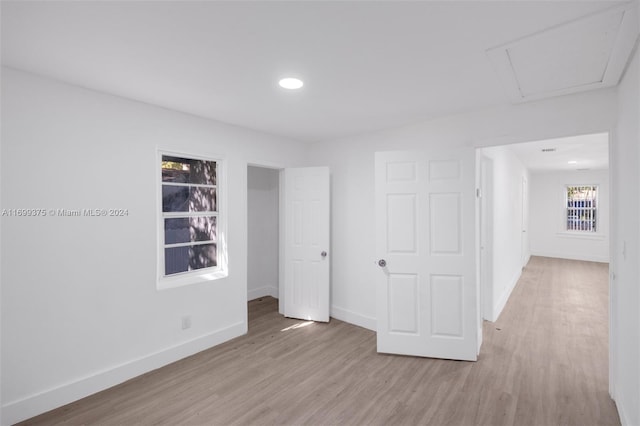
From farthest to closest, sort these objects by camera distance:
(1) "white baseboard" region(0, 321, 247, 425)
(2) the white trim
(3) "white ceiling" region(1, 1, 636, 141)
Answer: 1. (1) "white baseboard" region(0, 321, 247, 425)
2. (2) the white trim
3. (3) "white ceiling" region(1, 1, 636, 141)

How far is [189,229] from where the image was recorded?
130 inches

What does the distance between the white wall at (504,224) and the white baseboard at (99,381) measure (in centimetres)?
356

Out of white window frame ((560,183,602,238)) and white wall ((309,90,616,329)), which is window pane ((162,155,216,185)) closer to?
white wall ((309,90,616,329))

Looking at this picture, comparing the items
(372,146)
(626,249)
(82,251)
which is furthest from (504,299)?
(82,251)

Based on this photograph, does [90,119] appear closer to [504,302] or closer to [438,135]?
[438,135]

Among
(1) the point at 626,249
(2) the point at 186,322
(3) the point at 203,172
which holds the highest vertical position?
(3) the point at 203,172

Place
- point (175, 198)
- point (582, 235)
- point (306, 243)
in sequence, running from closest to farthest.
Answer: point (175, 198) < point (306, 243) < point (582, 235)

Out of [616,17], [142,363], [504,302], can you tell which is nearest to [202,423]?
[142,363]

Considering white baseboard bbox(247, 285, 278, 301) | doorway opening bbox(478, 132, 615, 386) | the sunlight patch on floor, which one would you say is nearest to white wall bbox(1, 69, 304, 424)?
the sunlight patch on floor

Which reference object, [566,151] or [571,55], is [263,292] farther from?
[566,151]

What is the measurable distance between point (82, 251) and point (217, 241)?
1293 mm

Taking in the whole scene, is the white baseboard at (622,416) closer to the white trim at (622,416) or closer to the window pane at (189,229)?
the white trim at (622,416)

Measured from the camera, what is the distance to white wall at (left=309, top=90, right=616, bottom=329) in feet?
8.10

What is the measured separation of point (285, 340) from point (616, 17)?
3605mm
